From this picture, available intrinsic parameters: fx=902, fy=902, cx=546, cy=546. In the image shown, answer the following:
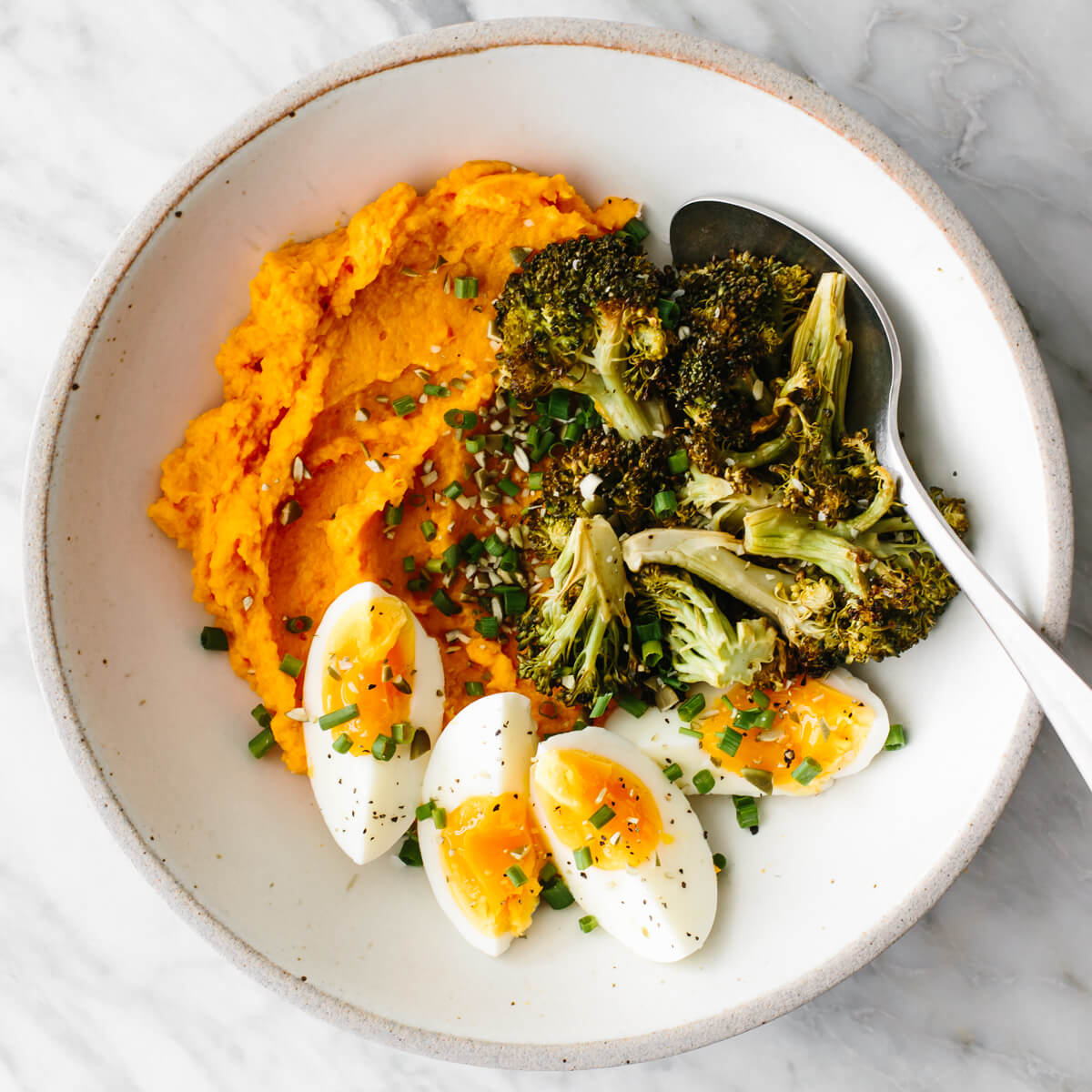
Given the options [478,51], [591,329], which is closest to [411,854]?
[591,329]

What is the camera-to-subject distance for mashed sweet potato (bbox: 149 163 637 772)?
2.13 metres

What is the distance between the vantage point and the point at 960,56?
7.89 ft

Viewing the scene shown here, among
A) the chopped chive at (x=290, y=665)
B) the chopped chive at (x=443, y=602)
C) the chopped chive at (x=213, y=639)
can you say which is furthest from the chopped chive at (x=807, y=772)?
the chopped chive at (x=213, y=639)

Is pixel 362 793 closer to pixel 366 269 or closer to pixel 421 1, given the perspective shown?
pixel 366 269

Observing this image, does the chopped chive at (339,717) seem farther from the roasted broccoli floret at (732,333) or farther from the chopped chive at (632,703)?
the roasted broccoli floret at (732,333)

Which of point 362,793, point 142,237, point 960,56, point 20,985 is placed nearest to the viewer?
point 142,237

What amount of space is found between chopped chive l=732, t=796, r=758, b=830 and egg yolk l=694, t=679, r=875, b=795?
0.28 feet

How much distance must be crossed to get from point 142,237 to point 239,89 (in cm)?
72

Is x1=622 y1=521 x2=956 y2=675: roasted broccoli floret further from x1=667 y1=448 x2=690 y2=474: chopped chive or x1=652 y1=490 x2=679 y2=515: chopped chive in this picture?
x1=667 y1=448 x2=690 y2=474: chopped chive

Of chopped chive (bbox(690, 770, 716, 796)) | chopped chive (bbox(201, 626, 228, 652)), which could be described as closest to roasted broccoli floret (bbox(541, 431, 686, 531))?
chopped chive (bbox(690, 770, 716, 796))

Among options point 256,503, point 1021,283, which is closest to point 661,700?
point 256,503

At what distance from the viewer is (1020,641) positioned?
1.85m

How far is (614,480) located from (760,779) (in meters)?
0.81

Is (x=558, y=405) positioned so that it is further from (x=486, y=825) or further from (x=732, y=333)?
(x=486, y=825)
